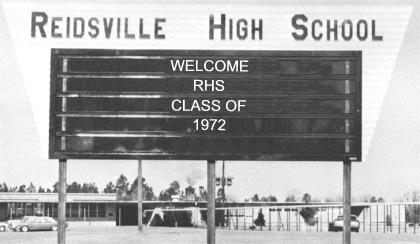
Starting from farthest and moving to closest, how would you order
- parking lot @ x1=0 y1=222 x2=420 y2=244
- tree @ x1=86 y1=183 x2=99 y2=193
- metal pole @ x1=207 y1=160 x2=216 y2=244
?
tree @ x1=86 y1=183 x2=99 y2=193 → parking lot @ x1=0 y1=222 x2=420 y2=244 → metal pole @ x1=207 y1=160 x2=216 y2=244

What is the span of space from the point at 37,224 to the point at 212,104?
3198cm

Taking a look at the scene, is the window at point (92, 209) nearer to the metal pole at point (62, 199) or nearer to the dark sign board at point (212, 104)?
the metal pole at point (62, 199)

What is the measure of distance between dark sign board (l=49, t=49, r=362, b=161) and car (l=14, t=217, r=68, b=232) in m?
30.7

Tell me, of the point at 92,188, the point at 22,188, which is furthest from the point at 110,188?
the point at 22,188

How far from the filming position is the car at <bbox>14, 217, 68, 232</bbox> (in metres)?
39.8

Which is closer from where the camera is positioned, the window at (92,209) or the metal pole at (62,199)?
the metal pole at (62,199)

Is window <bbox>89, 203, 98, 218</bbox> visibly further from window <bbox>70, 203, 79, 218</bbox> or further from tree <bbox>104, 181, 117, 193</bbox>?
tree <bbox>104, 181, 117, 193</bbox>

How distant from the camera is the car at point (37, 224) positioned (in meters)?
39.8

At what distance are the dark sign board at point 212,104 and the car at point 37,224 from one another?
30.7 metres

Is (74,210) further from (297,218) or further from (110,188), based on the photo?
(110,188)

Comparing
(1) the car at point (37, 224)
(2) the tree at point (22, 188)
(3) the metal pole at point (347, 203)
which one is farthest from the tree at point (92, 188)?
(3) the metal pole at point (347, 203)

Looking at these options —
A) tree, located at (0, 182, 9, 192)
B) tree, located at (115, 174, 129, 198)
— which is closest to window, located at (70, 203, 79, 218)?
tree, located at (0, 182, 9, 192)

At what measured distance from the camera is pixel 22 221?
1601 inches

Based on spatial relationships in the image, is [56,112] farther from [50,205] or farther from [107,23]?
[50,205]
